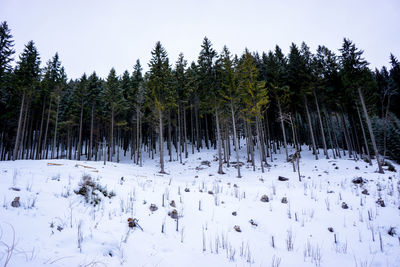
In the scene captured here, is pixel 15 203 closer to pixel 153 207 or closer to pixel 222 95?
pixel 153 207

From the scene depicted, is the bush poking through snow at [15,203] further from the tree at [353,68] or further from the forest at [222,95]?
the tree at [353,68]

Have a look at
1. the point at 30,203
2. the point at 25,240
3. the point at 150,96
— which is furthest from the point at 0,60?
the point at 25,240

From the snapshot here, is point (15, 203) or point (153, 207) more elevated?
point (15, 203)

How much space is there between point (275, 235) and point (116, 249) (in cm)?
429

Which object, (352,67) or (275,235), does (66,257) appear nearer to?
(275,235)

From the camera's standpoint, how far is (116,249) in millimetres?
3311

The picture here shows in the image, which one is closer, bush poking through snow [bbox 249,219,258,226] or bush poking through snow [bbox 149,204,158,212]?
bush poking through snow [bbox 149,204,158,212]

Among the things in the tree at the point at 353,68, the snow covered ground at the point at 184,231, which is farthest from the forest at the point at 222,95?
the snow covered ground at the point at 184,231

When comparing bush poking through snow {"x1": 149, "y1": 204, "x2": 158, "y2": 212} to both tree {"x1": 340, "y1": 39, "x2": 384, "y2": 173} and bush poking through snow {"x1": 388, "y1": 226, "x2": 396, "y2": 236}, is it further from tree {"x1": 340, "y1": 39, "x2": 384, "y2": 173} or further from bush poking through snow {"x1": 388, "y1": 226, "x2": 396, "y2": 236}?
tree {"x1": 340, "y1": 39, "x2": 384, "y2": 173}

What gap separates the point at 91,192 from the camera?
5535 mm

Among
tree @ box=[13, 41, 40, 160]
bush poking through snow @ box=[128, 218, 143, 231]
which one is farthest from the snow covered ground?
tree @ box=[13, 41, 40, 160]

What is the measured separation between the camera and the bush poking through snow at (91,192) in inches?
203

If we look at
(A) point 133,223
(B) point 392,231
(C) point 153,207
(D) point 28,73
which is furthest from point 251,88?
(D) point 28,73

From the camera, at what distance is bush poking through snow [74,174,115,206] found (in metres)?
5.17
